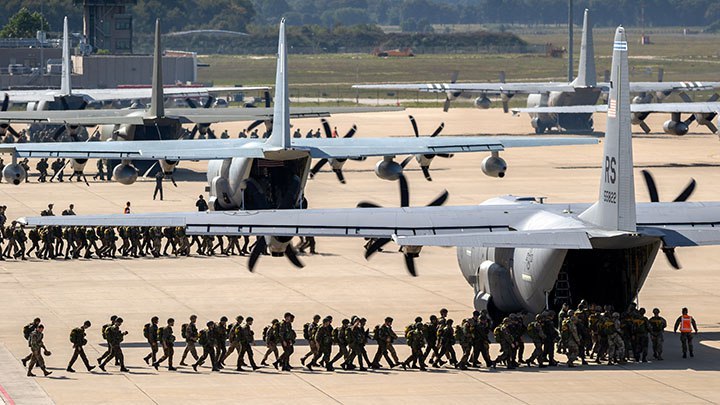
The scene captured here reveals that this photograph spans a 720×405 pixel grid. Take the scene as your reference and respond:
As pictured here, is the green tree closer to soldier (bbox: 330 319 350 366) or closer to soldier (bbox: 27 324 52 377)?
soldier (bbox: 27 324 52 377)

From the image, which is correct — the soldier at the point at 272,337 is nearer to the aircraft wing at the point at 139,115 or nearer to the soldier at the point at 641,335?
the soldier at the point at 641,335

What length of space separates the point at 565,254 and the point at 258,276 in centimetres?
1498

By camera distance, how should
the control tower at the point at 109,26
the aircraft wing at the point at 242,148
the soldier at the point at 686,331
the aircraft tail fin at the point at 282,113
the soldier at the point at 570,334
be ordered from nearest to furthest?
the soldier at the point at 570,334
the soldier at the point at 686,331
the aircraft tail fin at the point at 282,113
the aircraft wing at the point at 242,148
the control tower at the point at 109,26

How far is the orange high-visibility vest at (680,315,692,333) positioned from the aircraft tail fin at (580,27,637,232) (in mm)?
3160

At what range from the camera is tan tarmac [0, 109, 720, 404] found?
102ft

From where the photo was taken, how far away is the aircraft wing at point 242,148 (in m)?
49.9

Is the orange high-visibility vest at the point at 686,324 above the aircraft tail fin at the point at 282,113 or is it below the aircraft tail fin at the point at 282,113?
below

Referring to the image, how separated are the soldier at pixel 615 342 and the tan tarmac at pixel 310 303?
58cm

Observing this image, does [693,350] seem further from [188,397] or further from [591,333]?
[188,397]

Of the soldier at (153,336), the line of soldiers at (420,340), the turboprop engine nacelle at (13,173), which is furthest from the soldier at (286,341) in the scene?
the turboprop engine nacelle at (13,173)

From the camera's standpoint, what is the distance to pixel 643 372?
32.6 meters

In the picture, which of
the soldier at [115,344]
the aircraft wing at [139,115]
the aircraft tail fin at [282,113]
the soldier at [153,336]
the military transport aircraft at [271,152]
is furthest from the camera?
the aircraft wing at [139,115]

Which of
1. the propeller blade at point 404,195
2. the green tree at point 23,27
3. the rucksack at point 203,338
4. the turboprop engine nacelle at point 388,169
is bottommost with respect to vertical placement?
the rucksack at point 203,338

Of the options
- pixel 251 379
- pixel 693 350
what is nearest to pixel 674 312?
pixel 693 350
